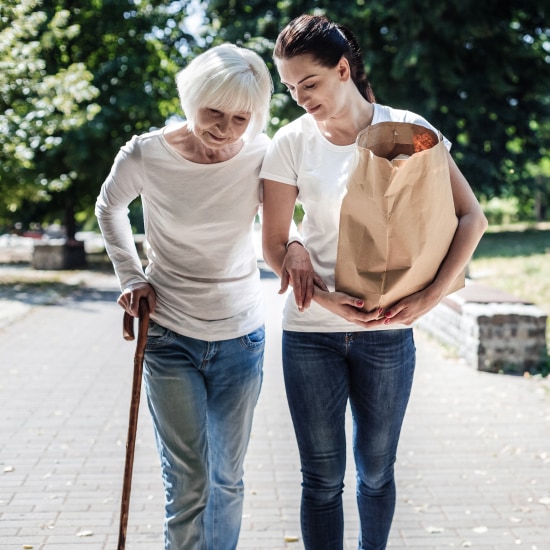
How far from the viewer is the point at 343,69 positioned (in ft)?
8.57

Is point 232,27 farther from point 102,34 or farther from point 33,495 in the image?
point 33,495

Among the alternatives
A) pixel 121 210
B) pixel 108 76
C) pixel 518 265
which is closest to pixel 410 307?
pixel 121 210

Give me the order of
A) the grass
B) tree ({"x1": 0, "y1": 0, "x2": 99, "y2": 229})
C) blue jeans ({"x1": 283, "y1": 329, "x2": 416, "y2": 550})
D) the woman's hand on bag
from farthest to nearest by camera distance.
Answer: tree ({"x1": 0, "y1": 0, "x2": 99, "y2": 229}), the grass, blue jeans ({"x1": 283, "y1": 329, "x2": 416, "y2": 550}), the woman's hand on bag

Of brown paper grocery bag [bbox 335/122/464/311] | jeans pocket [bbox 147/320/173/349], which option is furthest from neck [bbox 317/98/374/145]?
jeans pocket [bbox 147/320/173/349]

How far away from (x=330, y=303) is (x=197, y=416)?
2.16ft

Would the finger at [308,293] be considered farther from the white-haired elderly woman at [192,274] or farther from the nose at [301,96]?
the nose at [301,96]

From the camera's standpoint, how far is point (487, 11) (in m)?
18.0

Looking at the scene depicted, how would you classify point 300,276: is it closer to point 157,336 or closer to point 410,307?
point 410,307

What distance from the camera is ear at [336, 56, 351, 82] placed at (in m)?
2.59

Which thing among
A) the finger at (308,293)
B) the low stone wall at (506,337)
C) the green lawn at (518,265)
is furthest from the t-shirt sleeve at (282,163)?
the green lawn at (518,265)

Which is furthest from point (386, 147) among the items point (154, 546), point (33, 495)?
point (33, 495)

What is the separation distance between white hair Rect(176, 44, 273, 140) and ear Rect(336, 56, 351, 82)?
0.26 metres

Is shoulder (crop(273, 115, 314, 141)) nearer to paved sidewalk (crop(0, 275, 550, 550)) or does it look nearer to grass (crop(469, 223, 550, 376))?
paved sidewalk (crop(0, 275, 550, 550))

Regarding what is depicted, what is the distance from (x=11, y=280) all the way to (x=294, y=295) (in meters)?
15.5
